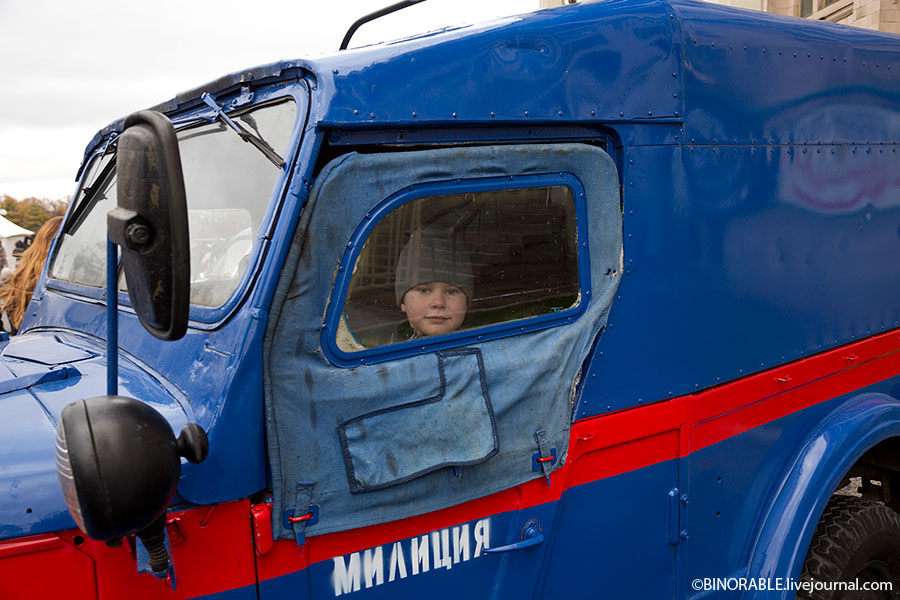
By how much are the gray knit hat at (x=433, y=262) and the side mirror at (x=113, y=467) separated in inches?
28.5

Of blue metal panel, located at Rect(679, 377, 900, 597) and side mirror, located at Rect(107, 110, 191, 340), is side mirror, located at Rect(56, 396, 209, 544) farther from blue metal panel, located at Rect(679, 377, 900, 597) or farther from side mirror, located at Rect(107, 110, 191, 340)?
blue metal panel, located at Rect(679, 377, 900, 597)

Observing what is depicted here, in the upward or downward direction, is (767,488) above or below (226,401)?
below

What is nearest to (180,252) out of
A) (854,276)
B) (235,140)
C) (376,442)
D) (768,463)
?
(376,442)

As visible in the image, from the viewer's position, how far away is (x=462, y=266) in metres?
1.96

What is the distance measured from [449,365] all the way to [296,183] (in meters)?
0.59

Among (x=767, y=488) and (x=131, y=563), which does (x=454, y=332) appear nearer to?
(x=131, y=563)

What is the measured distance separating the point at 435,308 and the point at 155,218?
0.86 meters

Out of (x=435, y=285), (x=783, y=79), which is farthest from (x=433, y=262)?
(x=783, y=79)

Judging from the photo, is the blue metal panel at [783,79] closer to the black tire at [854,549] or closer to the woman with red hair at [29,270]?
the black tire at [854,549]

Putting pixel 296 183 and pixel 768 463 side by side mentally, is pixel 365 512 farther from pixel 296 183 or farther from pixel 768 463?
pixel 768 463

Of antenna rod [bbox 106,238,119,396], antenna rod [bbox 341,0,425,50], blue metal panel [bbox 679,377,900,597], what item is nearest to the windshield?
antenna rod [bbox 106,238,119,396]

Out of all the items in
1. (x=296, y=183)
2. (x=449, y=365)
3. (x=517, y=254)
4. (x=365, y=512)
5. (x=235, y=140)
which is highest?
(x=235, y=140)

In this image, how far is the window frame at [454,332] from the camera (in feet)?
5.67

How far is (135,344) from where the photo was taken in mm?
2100
